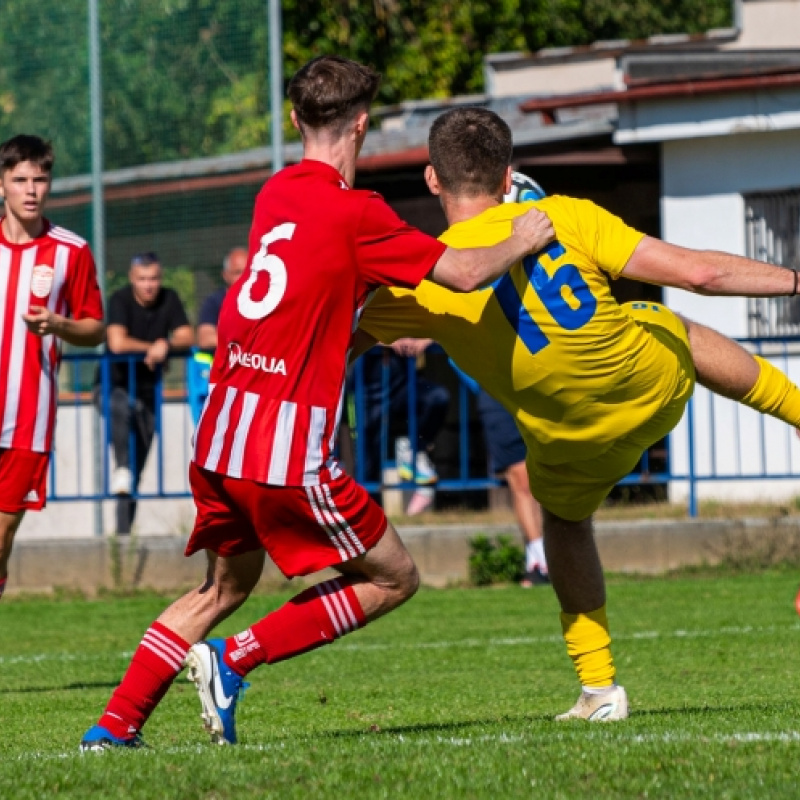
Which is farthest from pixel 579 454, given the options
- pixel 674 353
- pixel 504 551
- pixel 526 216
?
pixel 504 551

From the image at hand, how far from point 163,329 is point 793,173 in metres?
6.73

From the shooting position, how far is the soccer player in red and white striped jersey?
537cm

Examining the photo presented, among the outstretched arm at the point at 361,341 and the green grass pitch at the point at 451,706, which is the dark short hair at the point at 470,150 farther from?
the green grass pitch at the point at 451,706

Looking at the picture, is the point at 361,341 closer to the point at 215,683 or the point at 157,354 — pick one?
the point at 215,683

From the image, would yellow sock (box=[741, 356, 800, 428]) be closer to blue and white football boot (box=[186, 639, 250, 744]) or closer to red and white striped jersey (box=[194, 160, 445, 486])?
red and white striped jersey (box=[194, 160, 445, 486])

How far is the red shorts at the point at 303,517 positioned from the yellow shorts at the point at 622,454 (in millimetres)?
1080

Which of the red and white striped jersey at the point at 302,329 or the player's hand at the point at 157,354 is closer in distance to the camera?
the red and white striped jersey at the point at 302,329

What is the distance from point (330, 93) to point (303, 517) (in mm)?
1323

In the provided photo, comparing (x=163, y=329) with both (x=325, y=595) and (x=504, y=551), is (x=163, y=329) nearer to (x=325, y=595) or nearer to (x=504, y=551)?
(x=504, y=551)

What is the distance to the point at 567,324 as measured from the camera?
6.02 meters

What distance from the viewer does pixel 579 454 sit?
629cm

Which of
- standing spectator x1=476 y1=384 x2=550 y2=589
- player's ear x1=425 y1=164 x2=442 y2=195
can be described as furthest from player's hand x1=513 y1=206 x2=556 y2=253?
standing spectator x1=476 y1=384 x2=550 y2=589

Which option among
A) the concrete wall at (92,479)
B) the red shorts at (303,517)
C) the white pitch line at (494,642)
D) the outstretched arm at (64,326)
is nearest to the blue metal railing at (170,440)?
the concrete wall at (92,479)

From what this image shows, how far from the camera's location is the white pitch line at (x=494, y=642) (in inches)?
389
